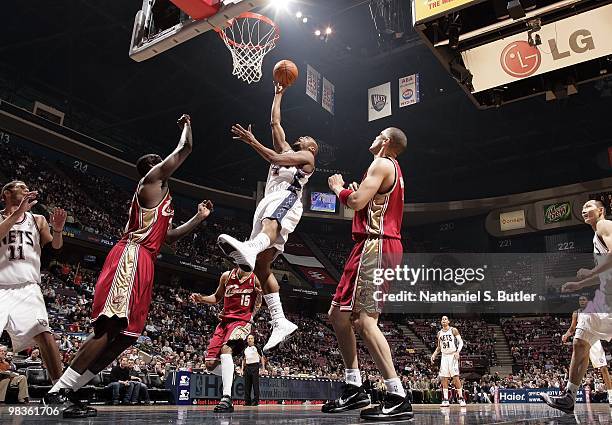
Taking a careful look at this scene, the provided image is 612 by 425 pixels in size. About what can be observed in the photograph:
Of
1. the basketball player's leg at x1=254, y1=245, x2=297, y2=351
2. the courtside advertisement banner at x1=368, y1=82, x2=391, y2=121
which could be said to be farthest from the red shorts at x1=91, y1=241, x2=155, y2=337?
the courtside advertisement banner at x1=368, y1=82, x2=391, y2=121

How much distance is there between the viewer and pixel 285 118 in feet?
86.4

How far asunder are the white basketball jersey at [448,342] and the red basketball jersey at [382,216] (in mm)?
9037

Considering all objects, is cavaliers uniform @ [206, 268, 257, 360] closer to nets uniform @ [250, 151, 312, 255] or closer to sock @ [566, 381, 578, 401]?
nets uniform @ [250, 151, 312, 255]

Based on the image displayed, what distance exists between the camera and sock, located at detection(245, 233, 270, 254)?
13.6 ft

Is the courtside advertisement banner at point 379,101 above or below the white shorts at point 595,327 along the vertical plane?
above

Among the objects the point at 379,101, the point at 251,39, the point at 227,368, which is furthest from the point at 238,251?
the point at 379,101

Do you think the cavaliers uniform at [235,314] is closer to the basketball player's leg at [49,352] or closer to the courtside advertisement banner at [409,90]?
the basketball player's leg at [49,352]

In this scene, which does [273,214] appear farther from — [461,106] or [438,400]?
[461,106]

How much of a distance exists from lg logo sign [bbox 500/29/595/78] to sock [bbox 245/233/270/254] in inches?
123

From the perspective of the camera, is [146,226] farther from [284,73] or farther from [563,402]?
[563,402]

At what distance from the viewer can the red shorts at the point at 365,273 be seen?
389 centimetres

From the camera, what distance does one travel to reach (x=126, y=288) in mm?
3998

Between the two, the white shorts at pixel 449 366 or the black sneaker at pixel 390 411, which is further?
the white shorts at pixel 449 366

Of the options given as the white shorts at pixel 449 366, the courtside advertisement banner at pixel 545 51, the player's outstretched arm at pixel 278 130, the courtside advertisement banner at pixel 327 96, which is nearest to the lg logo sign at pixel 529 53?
the courtside advertisement banner at pixel 545 51
